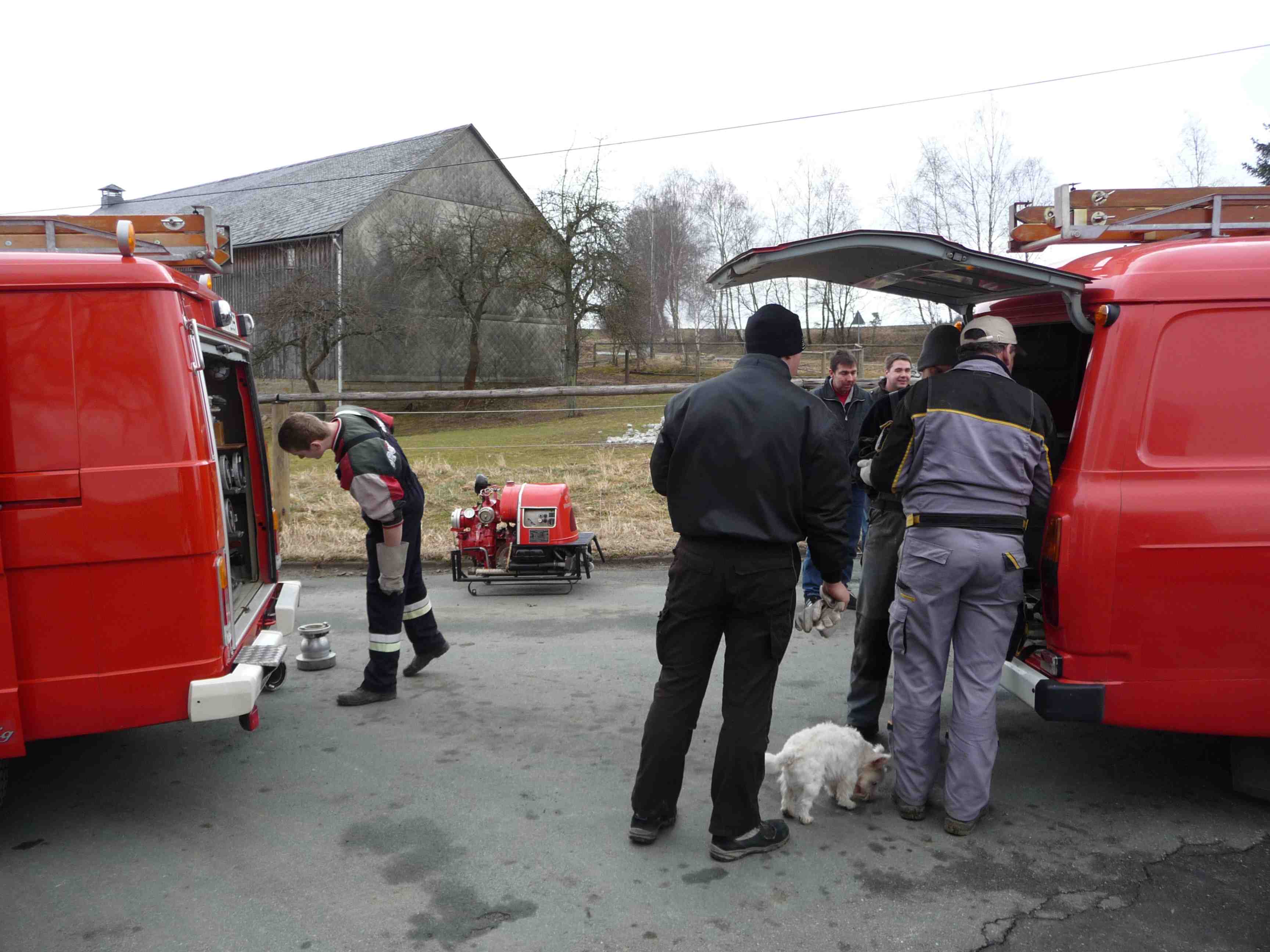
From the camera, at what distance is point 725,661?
11.2 ft

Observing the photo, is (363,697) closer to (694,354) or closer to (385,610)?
(385,610)

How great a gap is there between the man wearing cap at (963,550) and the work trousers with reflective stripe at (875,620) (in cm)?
63

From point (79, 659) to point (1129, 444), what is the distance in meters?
4.00

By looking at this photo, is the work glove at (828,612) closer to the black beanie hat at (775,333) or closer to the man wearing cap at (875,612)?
the man wearing cap at (875,612)

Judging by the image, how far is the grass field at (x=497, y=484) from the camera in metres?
9.15

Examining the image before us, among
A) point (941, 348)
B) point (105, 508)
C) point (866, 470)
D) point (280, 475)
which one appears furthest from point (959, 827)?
point (280, 475)

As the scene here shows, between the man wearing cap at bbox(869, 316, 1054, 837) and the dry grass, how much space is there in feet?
17.4

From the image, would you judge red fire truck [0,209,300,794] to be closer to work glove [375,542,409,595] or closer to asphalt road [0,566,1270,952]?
asphalt road [0,566,1270,952]

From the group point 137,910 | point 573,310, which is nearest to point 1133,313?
point 137,910

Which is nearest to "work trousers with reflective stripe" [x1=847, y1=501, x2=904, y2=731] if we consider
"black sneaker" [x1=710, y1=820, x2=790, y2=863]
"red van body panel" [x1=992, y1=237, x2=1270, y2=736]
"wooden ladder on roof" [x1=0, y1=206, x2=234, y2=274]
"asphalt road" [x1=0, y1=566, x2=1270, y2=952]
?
"asphalt road" [x1=0, y1=566, x2=1270, y2=952]

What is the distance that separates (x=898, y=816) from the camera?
373cm

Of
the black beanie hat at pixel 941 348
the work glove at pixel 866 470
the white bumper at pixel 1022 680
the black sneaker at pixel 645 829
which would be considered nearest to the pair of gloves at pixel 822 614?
the work glove at pixel 866 470

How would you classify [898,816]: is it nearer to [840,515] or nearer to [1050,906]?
[1050,906]

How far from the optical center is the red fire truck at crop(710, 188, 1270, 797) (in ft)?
Answer: 11.0
